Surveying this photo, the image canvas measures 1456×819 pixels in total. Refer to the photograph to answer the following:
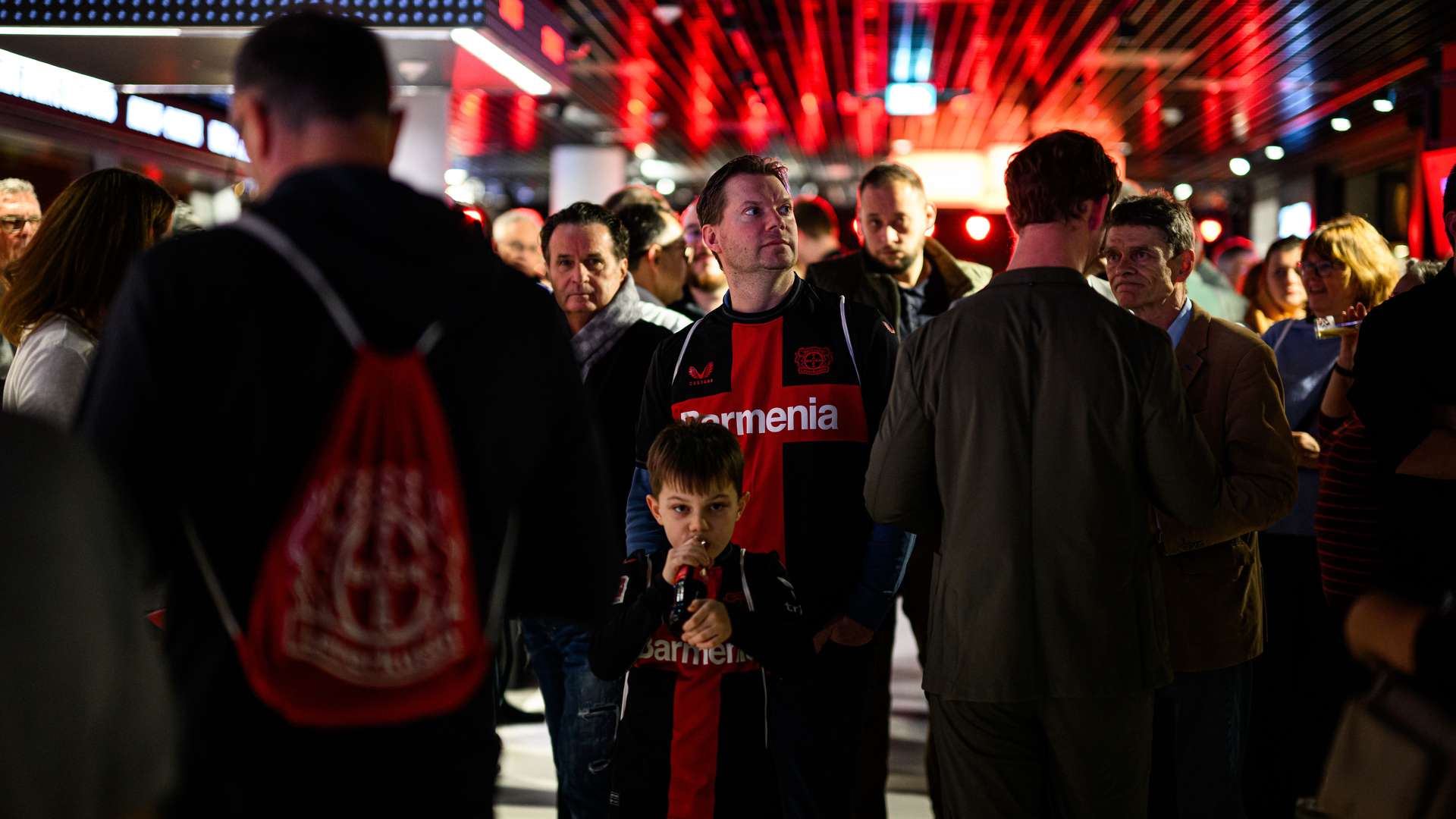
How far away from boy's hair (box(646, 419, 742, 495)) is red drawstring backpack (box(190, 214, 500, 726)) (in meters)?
1.08

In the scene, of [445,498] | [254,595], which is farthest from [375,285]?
[254,595]

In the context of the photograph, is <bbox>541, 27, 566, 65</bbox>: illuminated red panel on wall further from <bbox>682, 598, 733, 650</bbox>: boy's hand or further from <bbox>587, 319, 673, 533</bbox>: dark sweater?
<bbox>682, 598, 733, 650</bbox>: boy's hand

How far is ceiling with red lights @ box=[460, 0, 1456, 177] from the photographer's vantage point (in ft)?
30.0

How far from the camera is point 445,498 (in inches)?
52.0

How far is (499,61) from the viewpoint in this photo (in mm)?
5492

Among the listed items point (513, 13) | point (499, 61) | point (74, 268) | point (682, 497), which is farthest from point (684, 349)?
point (499, 61)

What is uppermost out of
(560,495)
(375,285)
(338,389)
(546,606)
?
(375,285)

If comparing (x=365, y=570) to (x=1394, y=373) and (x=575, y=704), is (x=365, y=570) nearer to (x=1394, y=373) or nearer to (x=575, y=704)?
(x=575, y=704)

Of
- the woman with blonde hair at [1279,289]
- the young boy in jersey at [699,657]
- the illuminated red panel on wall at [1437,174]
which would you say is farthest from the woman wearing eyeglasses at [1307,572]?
the young boy in jersey at [699,657]

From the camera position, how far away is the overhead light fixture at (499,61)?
16.0ft

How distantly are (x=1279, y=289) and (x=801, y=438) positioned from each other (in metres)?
3.29

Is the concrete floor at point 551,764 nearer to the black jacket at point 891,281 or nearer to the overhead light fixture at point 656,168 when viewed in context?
the black jacket at point 891,281

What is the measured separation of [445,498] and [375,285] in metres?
0.24

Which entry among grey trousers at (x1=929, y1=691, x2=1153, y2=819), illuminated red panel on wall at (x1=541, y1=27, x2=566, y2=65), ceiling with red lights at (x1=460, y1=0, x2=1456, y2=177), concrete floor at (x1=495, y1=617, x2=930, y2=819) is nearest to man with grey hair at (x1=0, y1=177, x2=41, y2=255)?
concrete floor at (x1=495, y1=617, x2=930, y2=819)
